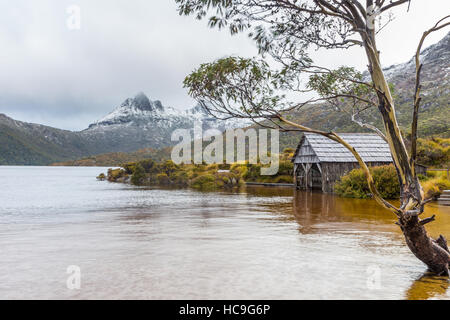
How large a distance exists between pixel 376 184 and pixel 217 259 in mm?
16113

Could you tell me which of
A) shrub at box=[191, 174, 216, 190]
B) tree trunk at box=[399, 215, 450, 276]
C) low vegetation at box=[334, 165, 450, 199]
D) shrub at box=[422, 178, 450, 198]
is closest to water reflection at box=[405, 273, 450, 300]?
tree trunk at box=[399, 215, 450, 276]

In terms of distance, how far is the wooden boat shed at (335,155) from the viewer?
2638 cm

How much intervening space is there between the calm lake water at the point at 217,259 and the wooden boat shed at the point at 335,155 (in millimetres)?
12547

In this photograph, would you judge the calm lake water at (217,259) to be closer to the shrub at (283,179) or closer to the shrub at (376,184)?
the shrub at (376,184)

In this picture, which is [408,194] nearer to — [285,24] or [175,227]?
[285,24]

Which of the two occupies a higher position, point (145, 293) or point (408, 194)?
point (408, 194)

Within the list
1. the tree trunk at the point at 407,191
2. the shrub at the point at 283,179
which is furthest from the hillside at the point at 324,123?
the shrub at the point at 283,179

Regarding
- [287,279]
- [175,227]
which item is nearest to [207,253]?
[287,279]

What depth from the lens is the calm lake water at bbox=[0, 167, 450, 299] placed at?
5.68 metres

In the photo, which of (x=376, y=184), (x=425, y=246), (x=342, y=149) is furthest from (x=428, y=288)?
(x=342, y=149)

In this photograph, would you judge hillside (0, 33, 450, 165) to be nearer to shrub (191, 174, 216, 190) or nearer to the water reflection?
the water reflection

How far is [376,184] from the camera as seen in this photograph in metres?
21.2

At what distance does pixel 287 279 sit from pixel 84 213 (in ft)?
40.1

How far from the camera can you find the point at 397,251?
826 centimetres
